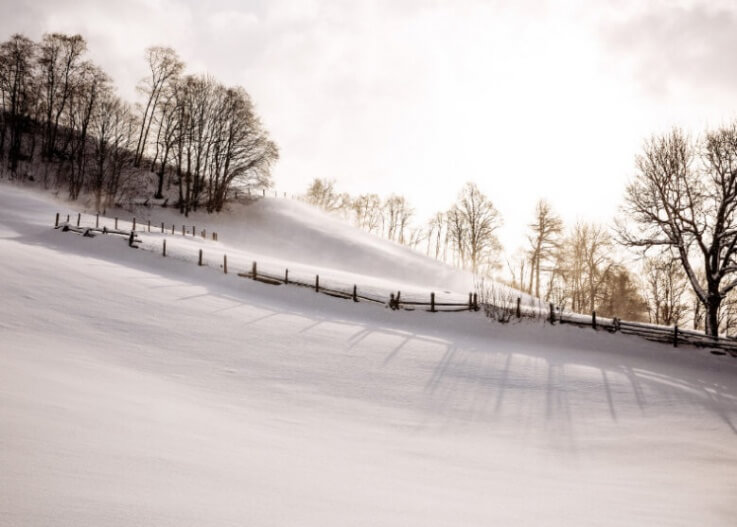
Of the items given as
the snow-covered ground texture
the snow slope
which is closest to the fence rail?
the snow-covered ground texture

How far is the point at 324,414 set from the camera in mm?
8812

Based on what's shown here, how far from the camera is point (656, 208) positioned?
1995 cm

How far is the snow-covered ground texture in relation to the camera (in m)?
4.04

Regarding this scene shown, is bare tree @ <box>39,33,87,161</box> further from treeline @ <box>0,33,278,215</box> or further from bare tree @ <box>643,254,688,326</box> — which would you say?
bare tree @ <box>643,254,688,326</box>

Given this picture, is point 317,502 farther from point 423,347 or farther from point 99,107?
point 99,107

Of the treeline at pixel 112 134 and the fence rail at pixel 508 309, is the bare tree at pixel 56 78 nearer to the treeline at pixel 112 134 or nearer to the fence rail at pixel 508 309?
the treeline at pixel 112 134

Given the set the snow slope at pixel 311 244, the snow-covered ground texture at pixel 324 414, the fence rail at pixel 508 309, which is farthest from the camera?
the snow slope at pixel 311 244

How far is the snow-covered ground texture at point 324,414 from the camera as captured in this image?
13.3 feet

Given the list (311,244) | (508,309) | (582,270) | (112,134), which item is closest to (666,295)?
(582,270)

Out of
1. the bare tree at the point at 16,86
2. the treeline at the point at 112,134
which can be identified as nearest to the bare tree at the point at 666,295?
the treeline at the point at 112,134

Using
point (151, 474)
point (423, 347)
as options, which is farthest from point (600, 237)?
point (151, 474)

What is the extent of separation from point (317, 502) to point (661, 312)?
149ft

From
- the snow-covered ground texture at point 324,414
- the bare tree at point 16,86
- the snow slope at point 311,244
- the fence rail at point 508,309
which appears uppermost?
the bare tree at point 16,86

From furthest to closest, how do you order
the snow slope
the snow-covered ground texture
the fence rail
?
the snow slope, the fence rail, the snow-covered ground texture
